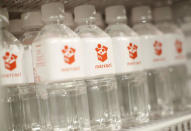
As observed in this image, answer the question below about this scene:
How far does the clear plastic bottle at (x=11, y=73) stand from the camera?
0.92 metres

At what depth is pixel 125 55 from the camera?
1012mm

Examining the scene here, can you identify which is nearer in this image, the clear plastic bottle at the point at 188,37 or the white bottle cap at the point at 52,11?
the white bottle cap at the point at 52,11

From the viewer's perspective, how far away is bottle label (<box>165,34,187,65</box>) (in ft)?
4.02

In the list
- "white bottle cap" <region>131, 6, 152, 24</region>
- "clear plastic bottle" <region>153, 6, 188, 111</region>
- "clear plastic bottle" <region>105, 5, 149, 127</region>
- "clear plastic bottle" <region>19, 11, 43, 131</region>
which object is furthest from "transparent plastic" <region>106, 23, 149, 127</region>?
"clear plastic bottle" <region>19, 11, 43, 131</region>

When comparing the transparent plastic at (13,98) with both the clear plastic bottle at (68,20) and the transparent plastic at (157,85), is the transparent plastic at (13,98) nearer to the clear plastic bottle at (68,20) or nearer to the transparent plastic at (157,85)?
the clear plastic bottle at (68,20)

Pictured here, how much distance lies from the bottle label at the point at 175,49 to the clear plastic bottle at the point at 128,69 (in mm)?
168

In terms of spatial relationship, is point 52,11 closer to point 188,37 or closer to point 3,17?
point 3,17

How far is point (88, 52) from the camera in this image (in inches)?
36.4

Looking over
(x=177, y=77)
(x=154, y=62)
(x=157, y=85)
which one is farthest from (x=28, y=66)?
(x=177, y=77)

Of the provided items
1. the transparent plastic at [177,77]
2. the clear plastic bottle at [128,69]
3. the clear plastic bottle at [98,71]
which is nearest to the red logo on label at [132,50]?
the clear plastic bottle at [128,69]

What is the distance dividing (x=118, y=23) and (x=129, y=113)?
0.38 metres

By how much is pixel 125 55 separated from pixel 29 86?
38cm

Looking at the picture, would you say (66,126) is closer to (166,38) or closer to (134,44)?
(134,44)

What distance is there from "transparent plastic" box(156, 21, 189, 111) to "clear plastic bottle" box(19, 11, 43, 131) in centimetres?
62
